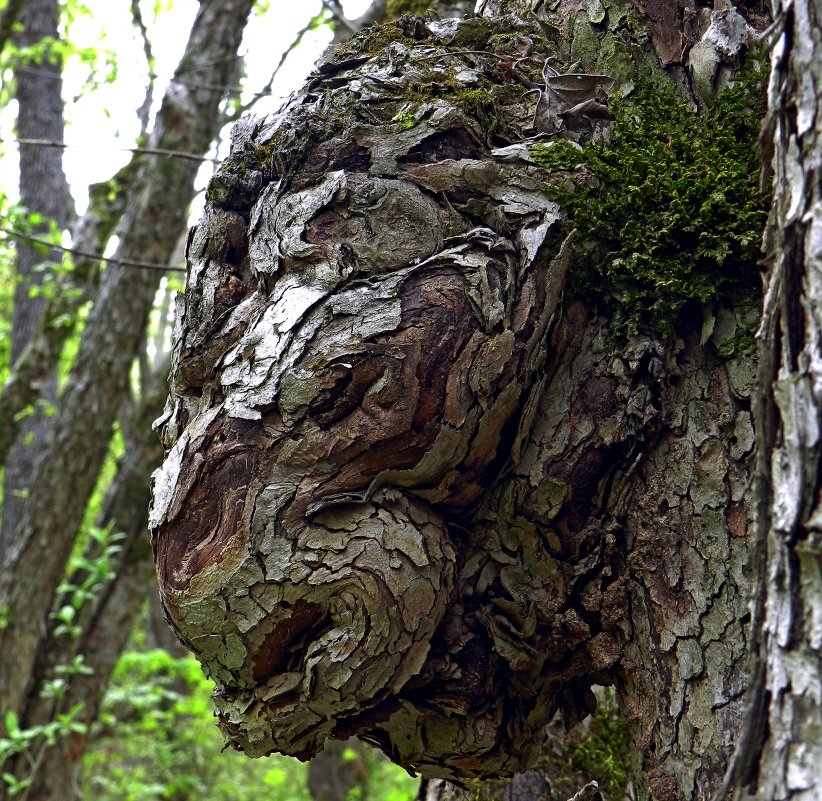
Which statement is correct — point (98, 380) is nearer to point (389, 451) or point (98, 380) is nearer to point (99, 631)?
point (99, 631)

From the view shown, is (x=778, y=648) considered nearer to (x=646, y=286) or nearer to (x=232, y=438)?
(x=646, y=286)

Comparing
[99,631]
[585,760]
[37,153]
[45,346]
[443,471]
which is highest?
[37,153]

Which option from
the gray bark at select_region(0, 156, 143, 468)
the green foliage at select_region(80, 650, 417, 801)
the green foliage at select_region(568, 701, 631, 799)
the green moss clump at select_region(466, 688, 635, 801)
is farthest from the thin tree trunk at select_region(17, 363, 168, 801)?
the green foliage at select_region(568, 701, 631, 799)

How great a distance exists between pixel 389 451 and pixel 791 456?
764mm

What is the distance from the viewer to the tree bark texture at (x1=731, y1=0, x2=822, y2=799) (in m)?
1.01

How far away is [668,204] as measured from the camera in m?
1.68

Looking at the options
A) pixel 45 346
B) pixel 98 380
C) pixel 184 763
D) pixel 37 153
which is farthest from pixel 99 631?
pixel 184 763

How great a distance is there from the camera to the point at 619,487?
1.66 meters

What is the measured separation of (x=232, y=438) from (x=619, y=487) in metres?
0.79

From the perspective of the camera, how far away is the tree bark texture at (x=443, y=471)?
156cm

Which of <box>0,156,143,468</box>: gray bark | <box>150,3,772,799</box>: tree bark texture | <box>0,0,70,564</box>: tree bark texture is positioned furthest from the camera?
<box>0,0,70,564</box>: tree bark texture

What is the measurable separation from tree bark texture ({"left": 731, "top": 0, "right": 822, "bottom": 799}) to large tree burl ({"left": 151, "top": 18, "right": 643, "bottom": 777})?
0.55m

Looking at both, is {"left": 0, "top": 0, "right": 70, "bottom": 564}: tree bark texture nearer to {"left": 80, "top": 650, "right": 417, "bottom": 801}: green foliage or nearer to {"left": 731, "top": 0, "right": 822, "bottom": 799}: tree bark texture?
{"left": 80, "top": 650, "right": 417, "bottom": 801}: green foliage

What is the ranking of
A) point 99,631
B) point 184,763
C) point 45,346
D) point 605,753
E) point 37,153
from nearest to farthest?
point 605,753 < point 99,631 < point 45,346 < point 37,153 < point 184,763
